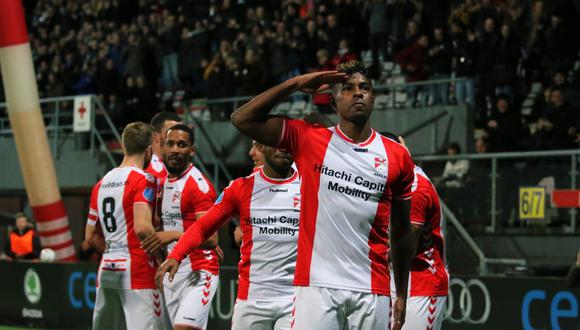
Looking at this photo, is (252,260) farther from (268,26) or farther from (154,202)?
(268,26)

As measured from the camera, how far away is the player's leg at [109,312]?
8.72 meters

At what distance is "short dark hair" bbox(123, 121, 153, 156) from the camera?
28.2 ft

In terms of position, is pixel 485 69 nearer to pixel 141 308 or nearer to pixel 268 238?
pixel 141 308

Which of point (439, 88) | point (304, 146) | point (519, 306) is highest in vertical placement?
point (304, 146)

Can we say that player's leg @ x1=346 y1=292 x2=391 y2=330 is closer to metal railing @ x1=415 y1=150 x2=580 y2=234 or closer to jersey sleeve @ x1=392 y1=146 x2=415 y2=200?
jersey sleeve @ x1=392 y1=146 x2=415 y2=200

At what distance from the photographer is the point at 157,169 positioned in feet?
30.7

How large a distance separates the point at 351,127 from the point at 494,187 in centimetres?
948

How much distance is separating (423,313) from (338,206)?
2.48m

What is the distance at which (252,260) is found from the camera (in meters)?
7.96

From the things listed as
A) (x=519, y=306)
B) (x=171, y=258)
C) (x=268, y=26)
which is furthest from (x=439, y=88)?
(x=171, y=258)

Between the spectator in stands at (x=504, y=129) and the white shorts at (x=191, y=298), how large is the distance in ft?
27.6

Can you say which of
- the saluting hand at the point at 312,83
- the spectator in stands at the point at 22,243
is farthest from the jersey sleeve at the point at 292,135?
the spectator in stands at the point at 22,243

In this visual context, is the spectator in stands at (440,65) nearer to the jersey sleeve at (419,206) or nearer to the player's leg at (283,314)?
the jersey sleeve at (419,206)

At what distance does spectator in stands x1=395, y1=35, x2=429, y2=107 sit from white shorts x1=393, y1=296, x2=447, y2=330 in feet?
35.5
